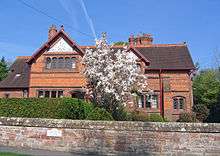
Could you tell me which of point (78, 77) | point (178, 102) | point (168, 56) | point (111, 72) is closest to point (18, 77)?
point (78, 77)

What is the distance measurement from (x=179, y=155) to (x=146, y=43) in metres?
30.2

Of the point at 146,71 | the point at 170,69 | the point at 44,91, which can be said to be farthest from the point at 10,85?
the point at 170,69

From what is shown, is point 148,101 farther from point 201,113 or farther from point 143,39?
point 143,39

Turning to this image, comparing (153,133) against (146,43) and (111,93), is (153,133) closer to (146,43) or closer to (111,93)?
(111,93)

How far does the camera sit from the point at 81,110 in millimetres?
21562

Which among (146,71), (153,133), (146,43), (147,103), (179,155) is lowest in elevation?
(179,155)

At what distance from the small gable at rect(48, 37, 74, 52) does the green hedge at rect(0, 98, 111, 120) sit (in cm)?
1441

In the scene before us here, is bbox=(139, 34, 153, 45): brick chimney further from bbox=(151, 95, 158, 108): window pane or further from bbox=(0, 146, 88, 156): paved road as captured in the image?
bbox=(0, 146, 88, 156): paved road

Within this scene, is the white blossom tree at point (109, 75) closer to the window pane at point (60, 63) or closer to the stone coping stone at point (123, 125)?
the window pane at point (60, 63)

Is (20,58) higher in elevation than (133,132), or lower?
higher

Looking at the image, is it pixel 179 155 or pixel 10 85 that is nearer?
pixel 179 155

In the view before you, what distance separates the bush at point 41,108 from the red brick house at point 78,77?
43.5ft

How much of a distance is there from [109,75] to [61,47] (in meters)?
9.98

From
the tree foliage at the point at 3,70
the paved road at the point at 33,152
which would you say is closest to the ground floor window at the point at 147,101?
the paved road at the point at 33,152
